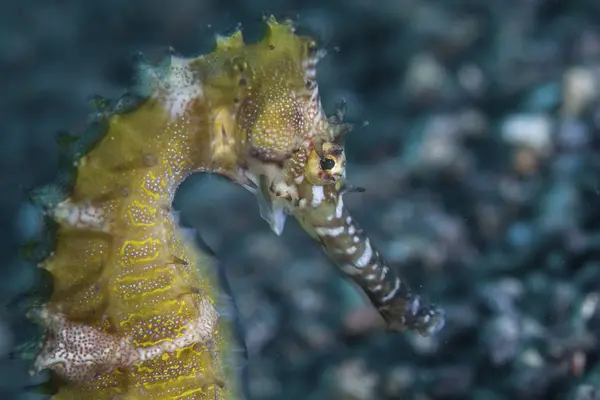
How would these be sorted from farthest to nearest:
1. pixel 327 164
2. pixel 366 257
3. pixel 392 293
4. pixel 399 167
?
pixel 399 167, pixel 392 293, pixel 366 257, pixel 327 164

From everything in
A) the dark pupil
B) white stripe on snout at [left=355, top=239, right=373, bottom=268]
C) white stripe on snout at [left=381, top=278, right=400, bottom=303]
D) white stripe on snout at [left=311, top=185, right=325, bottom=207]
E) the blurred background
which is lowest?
white stripe on snout at [left=381, top=278, right=400, bottom=303]

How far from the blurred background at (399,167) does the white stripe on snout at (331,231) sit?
47.9 inches

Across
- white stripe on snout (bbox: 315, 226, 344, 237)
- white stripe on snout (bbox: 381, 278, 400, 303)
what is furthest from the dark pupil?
white stripe on snout (bbox: 381, 278, 400, 303)

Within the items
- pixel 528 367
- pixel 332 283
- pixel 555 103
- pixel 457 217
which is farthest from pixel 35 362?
pixel 555 103

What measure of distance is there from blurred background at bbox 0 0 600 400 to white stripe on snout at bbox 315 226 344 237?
1.22m

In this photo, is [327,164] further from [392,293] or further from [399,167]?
[399,167]

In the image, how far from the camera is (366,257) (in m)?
Answer: 1.78

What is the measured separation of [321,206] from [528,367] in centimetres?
139

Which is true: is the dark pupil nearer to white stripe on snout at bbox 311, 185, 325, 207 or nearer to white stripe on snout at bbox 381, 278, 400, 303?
white stripe on snout at bbox 311, 185, 325, 207

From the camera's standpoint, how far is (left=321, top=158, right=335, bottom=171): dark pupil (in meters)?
1.62

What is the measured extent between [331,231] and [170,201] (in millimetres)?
430

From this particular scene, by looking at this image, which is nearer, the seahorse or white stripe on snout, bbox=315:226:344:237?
the seahorse

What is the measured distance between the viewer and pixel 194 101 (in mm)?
1589

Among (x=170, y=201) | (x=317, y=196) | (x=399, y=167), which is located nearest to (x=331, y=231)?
(x=317, y=196)
